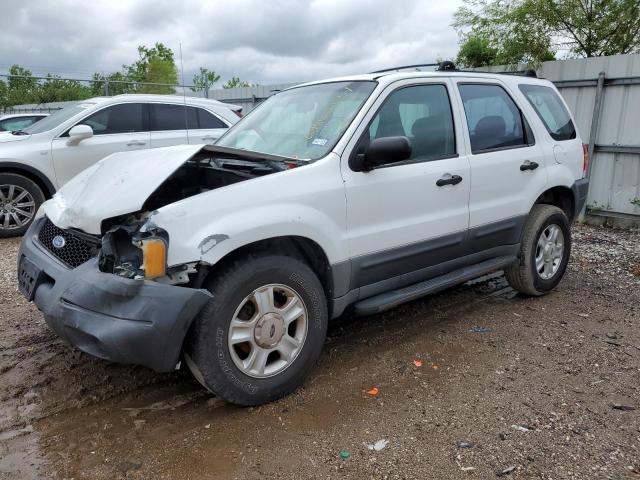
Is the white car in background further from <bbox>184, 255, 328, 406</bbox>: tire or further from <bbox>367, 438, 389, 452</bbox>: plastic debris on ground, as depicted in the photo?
<bbox>367, 438, 389, 452</bbox>: plastic debris on ground

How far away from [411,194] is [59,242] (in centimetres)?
220

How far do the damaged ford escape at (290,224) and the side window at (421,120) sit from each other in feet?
0.04

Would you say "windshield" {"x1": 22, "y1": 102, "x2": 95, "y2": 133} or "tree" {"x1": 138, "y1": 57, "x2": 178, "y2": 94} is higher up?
"tree" {"x1": 138, "y1": 57, "x2": 178, "y2": 94}

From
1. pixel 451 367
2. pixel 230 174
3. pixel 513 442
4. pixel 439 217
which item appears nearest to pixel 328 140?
pixel 230 174

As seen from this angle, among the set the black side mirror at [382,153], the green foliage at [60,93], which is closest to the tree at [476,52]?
the black side mirror at [382,153]

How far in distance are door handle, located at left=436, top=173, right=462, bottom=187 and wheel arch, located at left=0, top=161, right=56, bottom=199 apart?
5.56 metres

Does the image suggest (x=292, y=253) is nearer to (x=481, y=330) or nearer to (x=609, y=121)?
(x=481, y=330)

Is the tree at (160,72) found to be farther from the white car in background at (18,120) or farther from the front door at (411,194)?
the front door at (411,194)

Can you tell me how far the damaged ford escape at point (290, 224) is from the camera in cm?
260

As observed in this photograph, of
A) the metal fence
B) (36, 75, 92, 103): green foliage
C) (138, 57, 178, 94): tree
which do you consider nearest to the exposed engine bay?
the metal fence

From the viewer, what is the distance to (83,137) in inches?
275

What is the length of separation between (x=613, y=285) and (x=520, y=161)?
1.95m

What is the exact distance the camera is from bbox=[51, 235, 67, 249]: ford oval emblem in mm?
3102

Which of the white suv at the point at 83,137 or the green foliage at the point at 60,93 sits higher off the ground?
the green foliage at the point at 60,93
